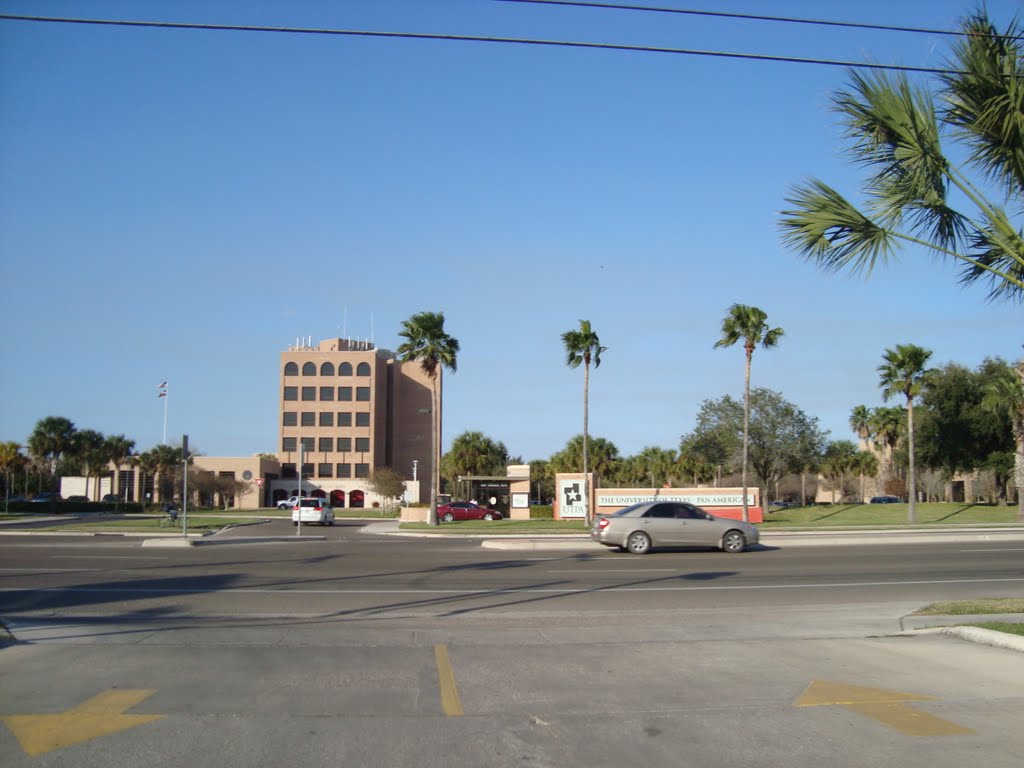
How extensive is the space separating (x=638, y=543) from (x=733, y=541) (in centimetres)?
259

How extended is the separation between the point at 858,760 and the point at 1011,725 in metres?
1.65

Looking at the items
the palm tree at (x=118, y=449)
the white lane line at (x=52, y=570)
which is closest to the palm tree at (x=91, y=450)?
the palm tree at (x=118, y=449)

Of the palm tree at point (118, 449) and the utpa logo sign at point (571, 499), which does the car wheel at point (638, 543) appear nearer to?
the utpa logo sign at point (571, 499)

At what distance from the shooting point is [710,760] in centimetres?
607

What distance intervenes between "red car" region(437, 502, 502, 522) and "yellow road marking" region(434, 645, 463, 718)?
4361 cm

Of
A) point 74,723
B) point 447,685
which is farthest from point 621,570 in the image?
point 74,723

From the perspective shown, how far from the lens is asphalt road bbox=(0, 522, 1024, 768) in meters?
6.33

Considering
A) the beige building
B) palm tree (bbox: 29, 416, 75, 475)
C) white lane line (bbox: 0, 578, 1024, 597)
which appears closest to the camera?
white lane line (bbox: 0, 578, 1024, 597)

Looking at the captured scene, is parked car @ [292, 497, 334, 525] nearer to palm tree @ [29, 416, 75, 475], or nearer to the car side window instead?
the car side window

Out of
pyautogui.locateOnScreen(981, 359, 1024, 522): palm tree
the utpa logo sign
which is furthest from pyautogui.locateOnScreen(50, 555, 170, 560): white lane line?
pyautogui.locateOnScreen(981, 359, 1024, 522): palm tree

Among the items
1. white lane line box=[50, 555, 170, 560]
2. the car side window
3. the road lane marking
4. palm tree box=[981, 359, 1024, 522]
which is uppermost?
palm tree box=[981, 359, 1024, 522]

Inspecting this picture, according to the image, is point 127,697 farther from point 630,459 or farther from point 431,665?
point 630,459

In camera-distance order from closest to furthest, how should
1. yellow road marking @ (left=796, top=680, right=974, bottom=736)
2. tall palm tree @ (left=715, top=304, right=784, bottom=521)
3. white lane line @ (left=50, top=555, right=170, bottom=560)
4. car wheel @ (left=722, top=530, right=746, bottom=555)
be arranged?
yellow road marking @ (left=796, top=680, right=974, bottom=736) < white lane line @ (left=50, top=555, right=170, bottom=560) < car wheel @ (left=722, top=530, right=746, bottom=555) < tall palm tree @ (left=715, top=304, right=784, bottom=521)

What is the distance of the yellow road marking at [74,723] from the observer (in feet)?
20.8
